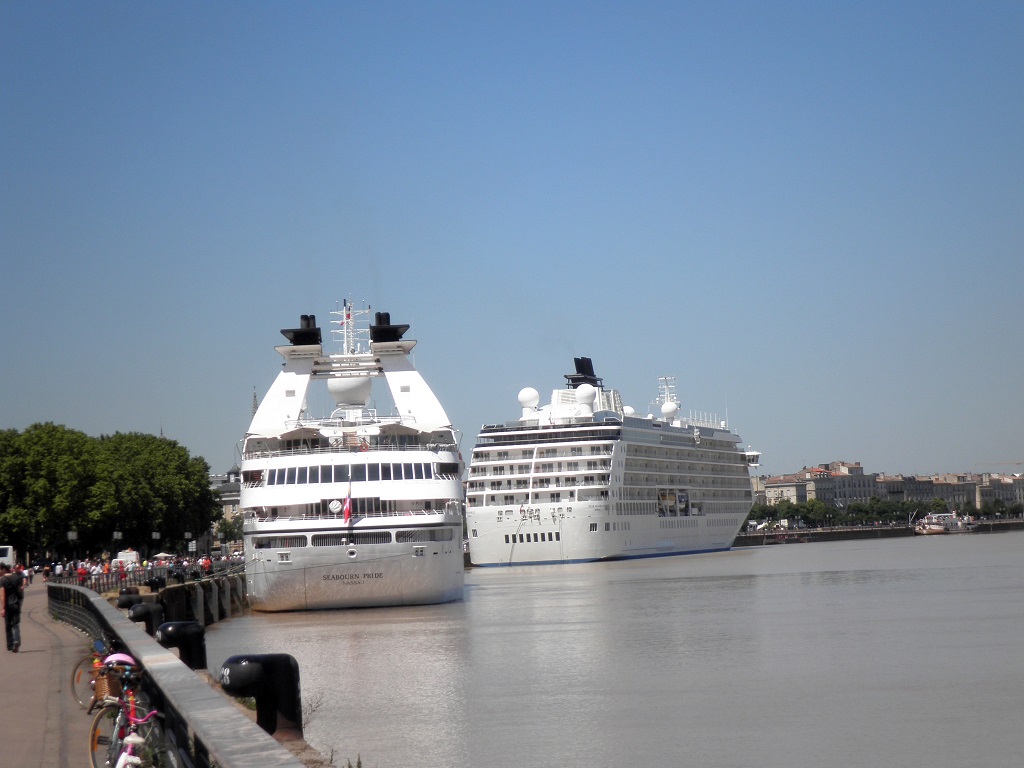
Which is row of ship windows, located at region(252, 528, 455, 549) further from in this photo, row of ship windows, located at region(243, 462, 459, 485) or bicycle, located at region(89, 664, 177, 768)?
bicycle, located at region(89, 664, 177, 768)

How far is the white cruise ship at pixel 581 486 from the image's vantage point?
84875 millimetres

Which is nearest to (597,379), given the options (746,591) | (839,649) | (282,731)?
(746,591)

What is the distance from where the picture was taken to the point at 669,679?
69.4 feet

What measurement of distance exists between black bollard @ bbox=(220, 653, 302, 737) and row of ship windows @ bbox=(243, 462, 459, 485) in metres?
25.7

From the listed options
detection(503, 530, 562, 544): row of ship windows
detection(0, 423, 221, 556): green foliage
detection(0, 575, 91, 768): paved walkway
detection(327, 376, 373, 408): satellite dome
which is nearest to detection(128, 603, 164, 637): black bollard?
detection(0, 575, 91, 768): paved walkway

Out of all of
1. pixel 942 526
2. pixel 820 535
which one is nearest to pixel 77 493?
pixel 820 535

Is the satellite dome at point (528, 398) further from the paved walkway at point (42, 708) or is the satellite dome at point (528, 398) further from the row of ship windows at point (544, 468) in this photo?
the paved walkway at point (42, 708)

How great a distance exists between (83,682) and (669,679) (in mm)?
10626

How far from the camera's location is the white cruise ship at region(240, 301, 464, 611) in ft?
117

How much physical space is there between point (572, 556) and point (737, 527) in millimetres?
32779

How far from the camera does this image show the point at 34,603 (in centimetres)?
3609

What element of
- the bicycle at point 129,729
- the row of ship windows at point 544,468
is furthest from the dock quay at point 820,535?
the bicycle at point 129,729

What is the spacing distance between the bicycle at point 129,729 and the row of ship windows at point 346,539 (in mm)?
25653

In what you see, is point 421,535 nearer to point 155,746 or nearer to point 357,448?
point 357,448
